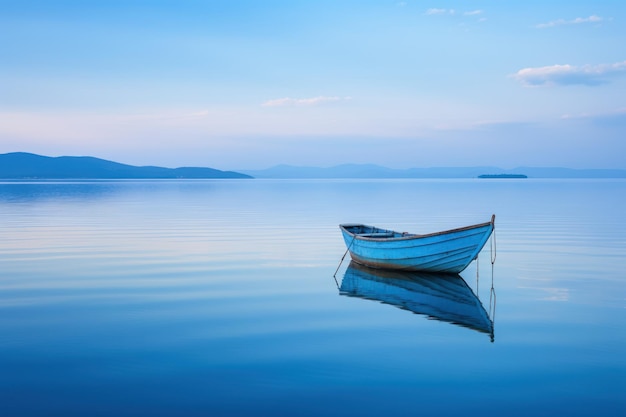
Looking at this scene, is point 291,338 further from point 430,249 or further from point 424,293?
point 430,249

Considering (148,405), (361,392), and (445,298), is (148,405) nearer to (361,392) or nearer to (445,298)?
(361,392)

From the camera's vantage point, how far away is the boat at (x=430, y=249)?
2020 centimetres

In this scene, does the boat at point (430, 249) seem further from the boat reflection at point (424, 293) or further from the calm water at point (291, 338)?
the calm water at point (291, 338)

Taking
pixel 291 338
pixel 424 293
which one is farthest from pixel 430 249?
pixel 291 338

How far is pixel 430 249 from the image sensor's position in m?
21.1

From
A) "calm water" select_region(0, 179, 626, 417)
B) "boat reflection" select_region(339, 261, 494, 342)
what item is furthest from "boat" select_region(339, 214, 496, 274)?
"calm water" select_region(0, 179, 626, 417)

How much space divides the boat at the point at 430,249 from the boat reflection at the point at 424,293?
37 centimetres

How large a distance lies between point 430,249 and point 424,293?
9.67 feet

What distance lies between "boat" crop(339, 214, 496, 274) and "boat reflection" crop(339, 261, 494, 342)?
368mm

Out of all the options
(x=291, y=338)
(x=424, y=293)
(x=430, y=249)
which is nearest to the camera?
(x=291, y=338)

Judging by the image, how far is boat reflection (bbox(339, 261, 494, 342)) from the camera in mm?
15344

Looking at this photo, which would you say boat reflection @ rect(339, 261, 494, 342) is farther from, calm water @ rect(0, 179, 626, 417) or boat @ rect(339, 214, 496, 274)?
boat @ rect(339, 214, 496, 274)

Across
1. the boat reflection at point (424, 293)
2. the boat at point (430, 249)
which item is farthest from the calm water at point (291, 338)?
the boat at point (430, 249)

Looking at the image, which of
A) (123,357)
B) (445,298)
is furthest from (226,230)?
(123,357)
